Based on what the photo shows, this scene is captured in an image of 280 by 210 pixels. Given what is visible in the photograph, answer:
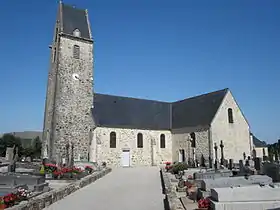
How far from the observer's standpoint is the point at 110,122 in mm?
27016

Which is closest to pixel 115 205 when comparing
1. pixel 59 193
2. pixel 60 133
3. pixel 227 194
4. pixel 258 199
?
pixel 59 193

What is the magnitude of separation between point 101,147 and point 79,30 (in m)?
12.7

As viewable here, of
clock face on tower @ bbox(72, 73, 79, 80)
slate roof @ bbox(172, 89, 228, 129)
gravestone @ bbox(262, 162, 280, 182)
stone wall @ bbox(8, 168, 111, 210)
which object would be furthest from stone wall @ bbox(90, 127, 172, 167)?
gravestone @ bbox(262, 162, 280, 182)

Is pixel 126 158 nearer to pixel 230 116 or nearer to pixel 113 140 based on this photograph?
pixel 113 140

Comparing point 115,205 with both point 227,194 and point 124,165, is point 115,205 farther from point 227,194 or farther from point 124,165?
point 124,165

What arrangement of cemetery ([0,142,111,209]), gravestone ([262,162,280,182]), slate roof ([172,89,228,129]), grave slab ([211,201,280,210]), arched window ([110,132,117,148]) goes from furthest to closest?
arched window ([110,132,117,148]), slate roof ([172,89,228,129]), gravestone ([262,162,280,182]), cemetery ([0,142,111,209]), grave slab ([211,201,280,210])

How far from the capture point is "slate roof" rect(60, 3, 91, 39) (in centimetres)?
2791

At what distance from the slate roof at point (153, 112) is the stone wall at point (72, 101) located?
147 centimetres

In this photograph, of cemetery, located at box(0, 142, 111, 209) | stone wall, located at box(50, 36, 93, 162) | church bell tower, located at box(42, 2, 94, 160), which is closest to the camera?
cemetery, located at box(0, 142, 111, 209)

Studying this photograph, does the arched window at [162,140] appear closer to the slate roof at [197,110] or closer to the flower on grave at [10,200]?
the slate roof at [197,110]

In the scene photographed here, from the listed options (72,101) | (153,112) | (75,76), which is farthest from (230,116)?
(75,76)

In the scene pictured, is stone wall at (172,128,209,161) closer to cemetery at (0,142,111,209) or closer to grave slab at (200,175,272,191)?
cemetery at (0,142,111,209)

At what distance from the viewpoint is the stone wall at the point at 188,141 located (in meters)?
25.5

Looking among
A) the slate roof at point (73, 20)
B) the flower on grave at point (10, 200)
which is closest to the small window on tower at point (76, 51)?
the slate roof at point (73, 20)
